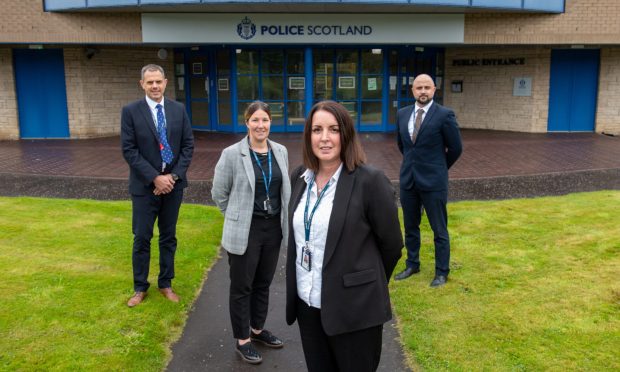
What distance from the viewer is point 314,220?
2.71 metres

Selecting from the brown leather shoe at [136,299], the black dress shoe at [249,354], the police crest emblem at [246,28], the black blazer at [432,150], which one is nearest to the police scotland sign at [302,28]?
the police crest emblem at [246,28]

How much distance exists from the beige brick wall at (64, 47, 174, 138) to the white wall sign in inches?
475

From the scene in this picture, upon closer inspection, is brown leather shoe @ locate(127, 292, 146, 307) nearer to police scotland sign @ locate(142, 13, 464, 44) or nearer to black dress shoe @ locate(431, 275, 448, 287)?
black dress shoe @ locate(431, 275, 448, 287)

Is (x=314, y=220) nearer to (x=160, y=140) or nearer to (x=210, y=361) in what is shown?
(x=210, y=361)

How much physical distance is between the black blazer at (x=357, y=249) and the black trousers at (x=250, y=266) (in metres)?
1.36

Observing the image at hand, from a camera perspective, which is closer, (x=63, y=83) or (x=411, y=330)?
(x=411, y=330)

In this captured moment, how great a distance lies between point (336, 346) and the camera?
9.07ft

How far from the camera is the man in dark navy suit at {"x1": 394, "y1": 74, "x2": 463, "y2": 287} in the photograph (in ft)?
16.3

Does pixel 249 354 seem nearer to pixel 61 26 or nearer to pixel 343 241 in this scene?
Answer: pixel 343 241

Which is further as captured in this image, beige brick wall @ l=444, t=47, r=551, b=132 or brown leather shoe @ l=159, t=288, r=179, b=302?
beige brick wall @ l=444, t=47, r=551, b=132

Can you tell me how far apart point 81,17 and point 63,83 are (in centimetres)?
235

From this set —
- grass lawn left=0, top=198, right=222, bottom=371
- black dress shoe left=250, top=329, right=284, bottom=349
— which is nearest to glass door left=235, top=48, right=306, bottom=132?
grass lawn left=0, top=198, right=222, bottom=371

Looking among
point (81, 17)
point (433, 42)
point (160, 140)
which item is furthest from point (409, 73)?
point (160, 140)

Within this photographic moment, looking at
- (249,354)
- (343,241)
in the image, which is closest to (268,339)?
(249,354)
